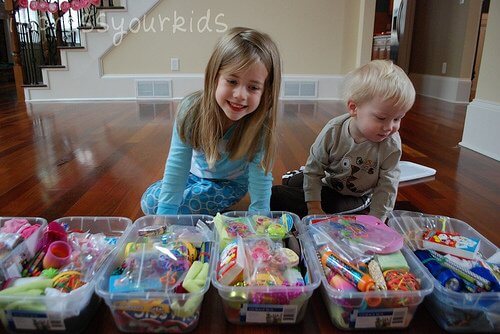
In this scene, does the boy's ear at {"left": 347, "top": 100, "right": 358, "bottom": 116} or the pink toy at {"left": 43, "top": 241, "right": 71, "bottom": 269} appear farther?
the boy's ear at {"left": 347, "top": 100, "right": 358, "bottom": 116}

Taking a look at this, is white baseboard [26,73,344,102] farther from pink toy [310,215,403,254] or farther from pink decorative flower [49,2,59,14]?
pink toy [310,215,403,254]

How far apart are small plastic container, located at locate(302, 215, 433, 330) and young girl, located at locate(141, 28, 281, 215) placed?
396 millimetres

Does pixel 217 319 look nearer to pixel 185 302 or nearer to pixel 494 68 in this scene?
pixel 185 302

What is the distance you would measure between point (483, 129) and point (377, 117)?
120 centimetres

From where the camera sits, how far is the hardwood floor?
1.18 m

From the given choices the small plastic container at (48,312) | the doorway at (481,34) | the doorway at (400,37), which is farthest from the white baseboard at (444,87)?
the small plastic container at (48,312)

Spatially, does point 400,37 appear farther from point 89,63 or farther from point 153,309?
point 153,309

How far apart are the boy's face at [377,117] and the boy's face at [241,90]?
0.90 feet

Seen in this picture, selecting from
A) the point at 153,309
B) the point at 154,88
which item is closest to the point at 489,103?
the point at 153,309

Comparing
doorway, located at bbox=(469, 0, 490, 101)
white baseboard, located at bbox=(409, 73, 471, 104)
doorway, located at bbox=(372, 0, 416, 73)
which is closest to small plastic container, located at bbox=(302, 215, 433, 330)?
white baseboard, located at bbox=(409, 73, 471, 104)

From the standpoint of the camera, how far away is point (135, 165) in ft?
5.54

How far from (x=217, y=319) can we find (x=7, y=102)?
3731mm

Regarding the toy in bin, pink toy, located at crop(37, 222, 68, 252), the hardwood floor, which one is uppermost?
the toy in bin

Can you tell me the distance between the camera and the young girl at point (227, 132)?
887mm
